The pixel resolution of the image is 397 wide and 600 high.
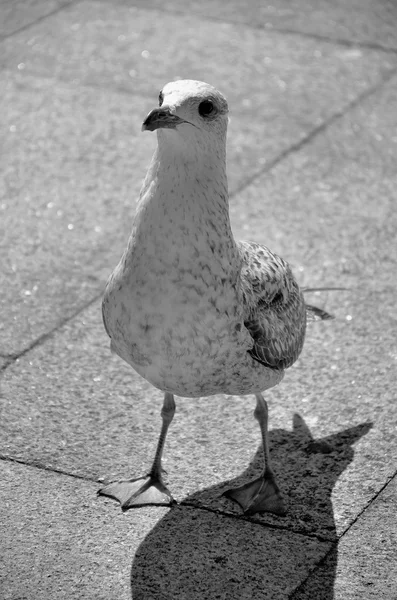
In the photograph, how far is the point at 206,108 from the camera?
464 cm

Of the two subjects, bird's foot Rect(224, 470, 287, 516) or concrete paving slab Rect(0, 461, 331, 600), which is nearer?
concrete paving slab Rect(0, 461, 331, 600)

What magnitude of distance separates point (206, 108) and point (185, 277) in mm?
757

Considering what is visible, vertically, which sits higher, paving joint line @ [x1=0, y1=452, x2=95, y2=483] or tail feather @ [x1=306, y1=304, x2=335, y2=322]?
tail feather @ [x1=306, y1=304, x2=335, y2=322]

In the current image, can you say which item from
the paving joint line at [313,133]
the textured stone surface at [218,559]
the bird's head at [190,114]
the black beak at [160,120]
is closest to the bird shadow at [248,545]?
the textured stone surface at [218,559]

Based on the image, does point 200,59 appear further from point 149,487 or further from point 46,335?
point 149,487

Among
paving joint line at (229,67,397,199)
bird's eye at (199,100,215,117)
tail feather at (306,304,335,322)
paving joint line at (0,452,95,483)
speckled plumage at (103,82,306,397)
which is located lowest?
paving joint line at (229,67,397,199)

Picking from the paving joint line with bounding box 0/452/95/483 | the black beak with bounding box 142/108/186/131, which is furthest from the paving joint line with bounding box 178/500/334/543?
the black beak with bounding box 142/108/186/131

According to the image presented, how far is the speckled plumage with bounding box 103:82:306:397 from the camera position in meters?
4.70

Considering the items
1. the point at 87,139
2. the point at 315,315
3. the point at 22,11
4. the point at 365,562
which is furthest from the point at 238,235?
the point at 22,11

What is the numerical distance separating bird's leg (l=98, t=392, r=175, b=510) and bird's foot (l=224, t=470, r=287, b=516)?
0.34 meters

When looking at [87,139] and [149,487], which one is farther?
[87,139]

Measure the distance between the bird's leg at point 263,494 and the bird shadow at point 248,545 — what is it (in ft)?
0.13

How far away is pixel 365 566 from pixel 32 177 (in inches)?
188

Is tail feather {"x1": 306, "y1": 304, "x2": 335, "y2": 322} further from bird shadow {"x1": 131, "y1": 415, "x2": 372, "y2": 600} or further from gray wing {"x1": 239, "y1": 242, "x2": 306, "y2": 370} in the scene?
bird shadow {"x1": 131, "y1": 415, "x2": 372, "y2": 600}
